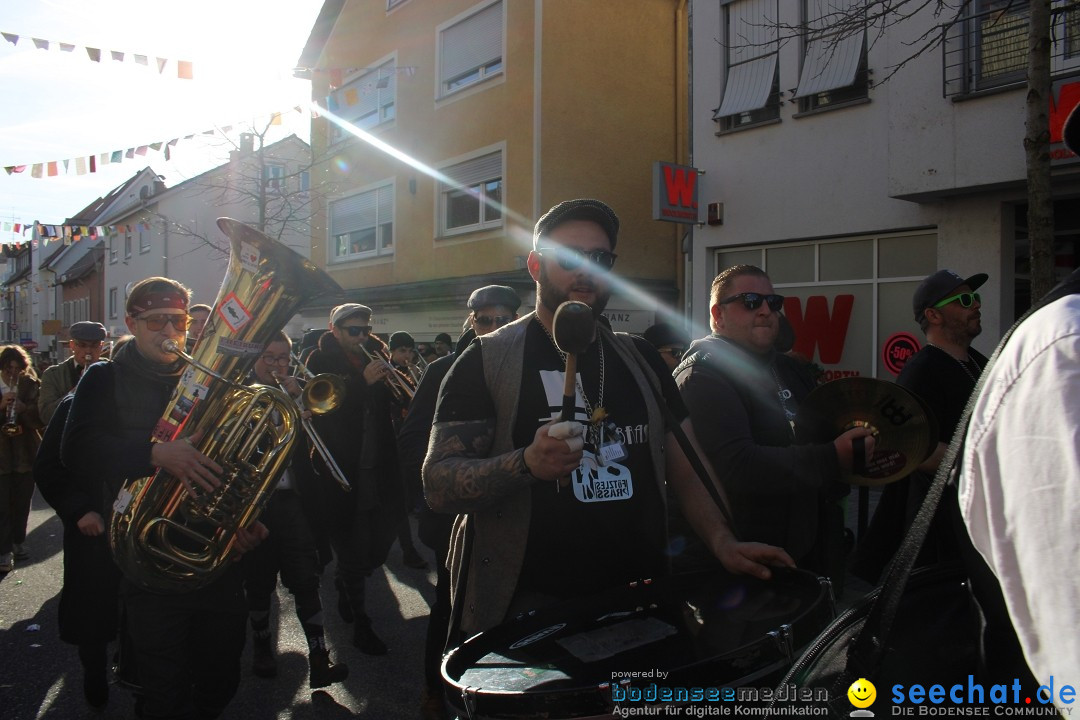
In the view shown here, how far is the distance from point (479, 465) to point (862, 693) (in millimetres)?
1075

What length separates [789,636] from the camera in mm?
1557

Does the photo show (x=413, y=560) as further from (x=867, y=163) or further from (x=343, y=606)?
(x=867, y=163)

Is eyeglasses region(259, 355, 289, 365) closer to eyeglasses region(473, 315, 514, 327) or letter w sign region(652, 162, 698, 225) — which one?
eyeglasses region(473, 315, 514, 327)

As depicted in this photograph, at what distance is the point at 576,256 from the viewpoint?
7.24 feet

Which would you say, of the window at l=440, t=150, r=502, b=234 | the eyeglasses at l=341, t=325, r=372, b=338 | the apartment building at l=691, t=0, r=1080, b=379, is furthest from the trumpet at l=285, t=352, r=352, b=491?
the window at l=440, t=150, r=502, b=234

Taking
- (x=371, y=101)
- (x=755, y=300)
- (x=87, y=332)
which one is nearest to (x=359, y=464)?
(x=755, y=300)

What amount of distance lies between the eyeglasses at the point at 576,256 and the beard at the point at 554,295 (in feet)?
0.17

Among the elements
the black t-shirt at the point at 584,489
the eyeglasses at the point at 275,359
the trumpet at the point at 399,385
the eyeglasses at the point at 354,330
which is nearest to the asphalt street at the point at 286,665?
the trumpet at the point at 399,385

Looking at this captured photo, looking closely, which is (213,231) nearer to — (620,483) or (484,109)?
(484,109)

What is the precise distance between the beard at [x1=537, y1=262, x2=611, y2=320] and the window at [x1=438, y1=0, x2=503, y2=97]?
14.7 meters

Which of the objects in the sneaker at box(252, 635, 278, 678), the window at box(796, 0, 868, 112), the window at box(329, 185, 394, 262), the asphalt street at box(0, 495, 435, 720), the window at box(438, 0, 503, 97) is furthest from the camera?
the window at box(329, 185, 394, 262)

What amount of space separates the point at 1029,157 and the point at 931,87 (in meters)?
4.64

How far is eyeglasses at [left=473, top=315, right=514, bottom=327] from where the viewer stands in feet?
14.0

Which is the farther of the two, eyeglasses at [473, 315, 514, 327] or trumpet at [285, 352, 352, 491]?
trumpet at [285, 352, 352, 491]
